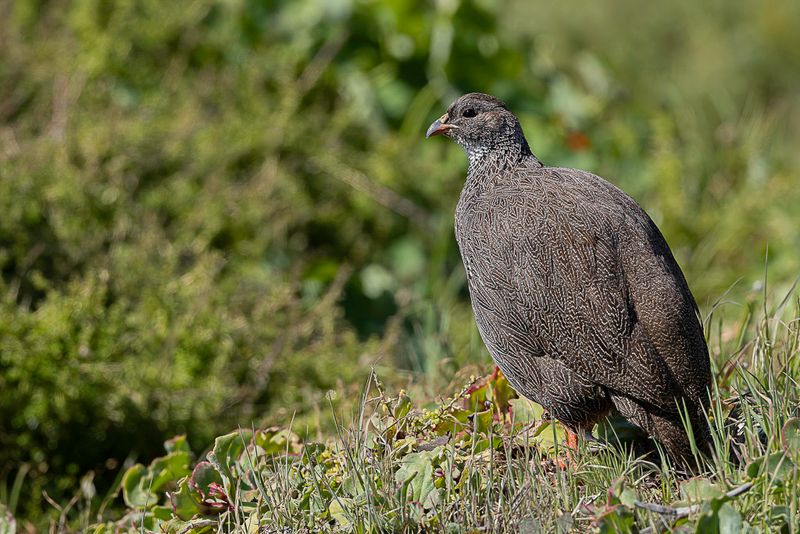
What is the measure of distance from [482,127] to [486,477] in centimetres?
144

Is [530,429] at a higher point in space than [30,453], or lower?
higher

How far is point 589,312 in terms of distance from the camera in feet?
11.1

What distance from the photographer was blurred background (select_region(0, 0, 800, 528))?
4879 millimetres

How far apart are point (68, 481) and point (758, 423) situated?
3.04 metres

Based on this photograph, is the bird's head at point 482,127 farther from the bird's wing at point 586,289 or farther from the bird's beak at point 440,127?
the bird's wing at point 586,289

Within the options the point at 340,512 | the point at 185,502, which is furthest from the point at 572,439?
the point at 185,502

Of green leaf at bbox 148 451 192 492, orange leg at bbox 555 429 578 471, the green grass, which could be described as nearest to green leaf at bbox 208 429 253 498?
the green grass

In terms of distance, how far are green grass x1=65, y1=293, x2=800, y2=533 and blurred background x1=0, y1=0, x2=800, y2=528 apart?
1.86ft

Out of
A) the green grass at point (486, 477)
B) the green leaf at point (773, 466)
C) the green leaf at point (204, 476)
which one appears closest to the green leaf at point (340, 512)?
the green grass at point (486, 477)

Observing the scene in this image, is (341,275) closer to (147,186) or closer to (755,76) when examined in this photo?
(147,186)

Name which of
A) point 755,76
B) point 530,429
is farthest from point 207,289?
point 755,76

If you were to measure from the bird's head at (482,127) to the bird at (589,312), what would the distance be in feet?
1.31

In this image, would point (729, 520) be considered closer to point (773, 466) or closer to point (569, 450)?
point (773, 466)

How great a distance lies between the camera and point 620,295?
338 cm
